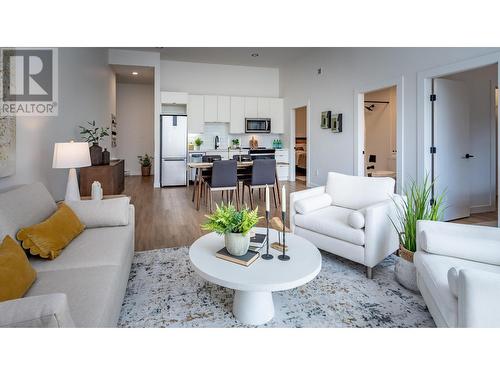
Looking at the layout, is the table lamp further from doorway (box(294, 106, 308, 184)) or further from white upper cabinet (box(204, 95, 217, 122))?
doorway (box(294, 106, 308, 184))

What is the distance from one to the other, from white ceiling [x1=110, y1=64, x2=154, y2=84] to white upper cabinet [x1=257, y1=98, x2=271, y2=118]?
9.53 ft

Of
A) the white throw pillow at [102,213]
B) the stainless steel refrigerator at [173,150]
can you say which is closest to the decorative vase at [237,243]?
the white throw pillow at [102,213]

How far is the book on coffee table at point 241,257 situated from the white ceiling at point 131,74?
687 cm

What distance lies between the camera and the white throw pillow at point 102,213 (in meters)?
2.46

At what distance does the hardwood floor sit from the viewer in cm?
340

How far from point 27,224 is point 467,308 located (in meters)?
2.43

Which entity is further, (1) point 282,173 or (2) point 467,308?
(1) point 282,173

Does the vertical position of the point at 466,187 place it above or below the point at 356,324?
above

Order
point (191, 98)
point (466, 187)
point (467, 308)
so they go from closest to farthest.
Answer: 1. point (467, 308)
2. point (466, 187)
3. point (191, 98)

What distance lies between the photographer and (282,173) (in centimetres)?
864

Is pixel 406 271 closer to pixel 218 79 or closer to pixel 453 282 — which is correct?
pixel 453 282
